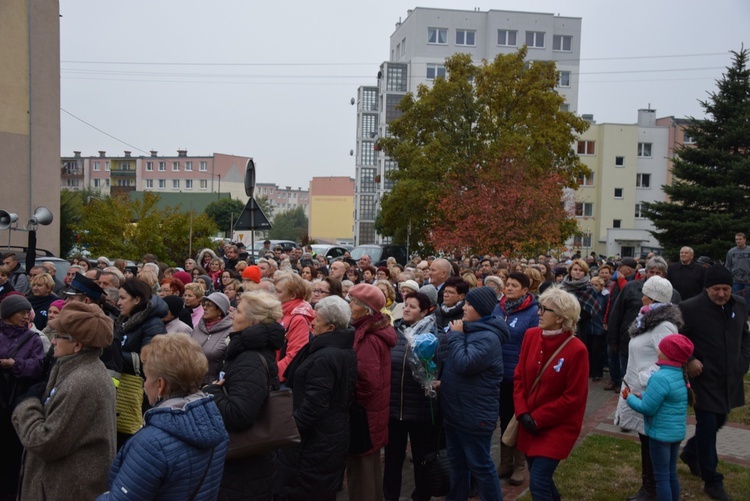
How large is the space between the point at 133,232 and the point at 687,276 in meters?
15.7

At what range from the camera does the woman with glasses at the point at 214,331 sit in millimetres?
5840

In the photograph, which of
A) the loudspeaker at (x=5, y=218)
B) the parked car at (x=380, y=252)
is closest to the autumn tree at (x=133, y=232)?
the loudspeaker at (x=5, y=218)

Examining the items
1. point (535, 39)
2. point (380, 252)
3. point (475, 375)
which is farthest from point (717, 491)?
point (535, 39)

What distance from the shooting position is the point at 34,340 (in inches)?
216

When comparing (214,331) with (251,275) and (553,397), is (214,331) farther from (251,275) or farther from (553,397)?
(251,275)

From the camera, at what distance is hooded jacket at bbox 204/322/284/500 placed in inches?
159

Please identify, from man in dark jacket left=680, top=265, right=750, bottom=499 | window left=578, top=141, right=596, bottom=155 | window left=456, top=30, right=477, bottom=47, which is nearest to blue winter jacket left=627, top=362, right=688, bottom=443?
man in dark jacket left=680, top=265, right=750, bottom=499

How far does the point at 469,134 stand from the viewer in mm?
32500

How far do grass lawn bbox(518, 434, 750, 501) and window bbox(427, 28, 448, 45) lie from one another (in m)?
63.0

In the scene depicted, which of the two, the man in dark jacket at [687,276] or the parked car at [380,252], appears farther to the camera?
the parked car at [380,252]

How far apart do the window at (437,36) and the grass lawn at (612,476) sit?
2480 inches

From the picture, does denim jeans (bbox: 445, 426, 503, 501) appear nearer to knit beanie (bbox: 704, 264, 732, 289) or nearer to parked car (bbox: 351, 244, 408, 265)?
knit beanie (bbox: 704, 264, 732, 289)

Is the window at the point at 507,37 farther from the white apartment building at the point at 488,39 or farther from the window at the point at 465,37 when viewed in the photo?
the window at the point at 465,37

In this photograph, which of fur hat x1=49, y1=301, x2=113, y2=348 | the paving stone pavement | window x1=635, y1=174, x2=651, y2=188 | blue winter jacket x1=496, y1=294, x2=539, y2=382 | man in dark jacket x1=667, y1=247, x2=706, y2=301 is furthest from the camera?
window x1=635, y1=174, x2=651, y2=188
